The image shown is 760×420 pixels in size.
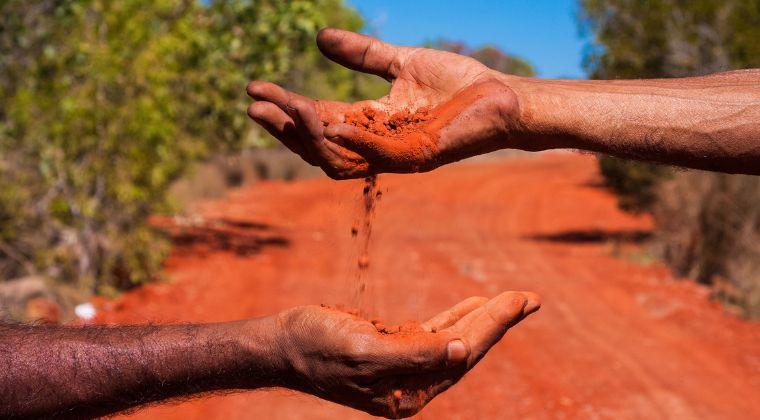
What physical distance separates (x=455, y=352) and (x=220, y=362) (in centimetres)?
61

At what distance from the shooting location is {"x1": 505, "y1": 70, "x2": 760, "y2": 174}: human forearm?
2.29 metres

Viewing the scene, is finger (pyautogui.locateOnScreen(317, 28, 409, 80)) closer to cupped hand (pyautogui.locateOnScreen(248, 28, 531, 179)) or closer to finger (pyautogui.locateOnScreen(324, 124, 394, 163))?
cupped hand (pyautogui.locateOnScreen(248, 28, 531, 179))

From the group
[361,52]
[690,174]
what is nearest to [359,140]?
[361,52]

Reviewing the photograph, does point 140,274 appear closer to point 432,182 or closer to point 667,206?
point 667,206

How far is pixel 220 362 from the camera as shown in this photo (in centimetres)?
224

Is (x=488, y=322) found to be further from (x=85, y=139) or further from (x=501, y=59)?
(x=501, y=59)

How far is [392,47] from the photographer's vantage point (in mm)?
2816

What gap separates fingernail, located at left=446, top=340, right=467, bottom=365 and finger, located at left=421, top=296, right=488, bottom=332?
0.20 meters

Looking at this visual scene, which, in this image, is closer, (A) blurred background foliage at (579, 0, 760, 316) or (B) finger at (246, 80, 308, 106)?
(B) finger at (246, 80, 308, 106)

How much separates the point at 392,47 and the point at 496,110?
51 cm

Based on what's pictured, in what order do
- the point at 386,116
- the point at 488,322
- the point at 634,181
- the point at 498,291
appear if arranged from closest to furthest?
the point at 488,322, the point at 386,116, the point at 498,291, the point at 634,181

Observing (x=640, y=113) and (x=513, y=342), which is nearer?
(x=640, y=113)

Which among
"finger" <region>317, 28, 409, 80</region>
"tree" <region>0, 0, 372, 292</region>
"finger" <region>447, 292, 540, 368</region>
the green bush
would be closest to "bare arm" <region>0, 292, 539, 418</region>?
"finger" <region>447, 292, 540, 368</region>

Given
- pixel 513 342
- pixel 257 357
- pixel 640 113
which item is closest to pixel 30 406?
pixel 257 357
